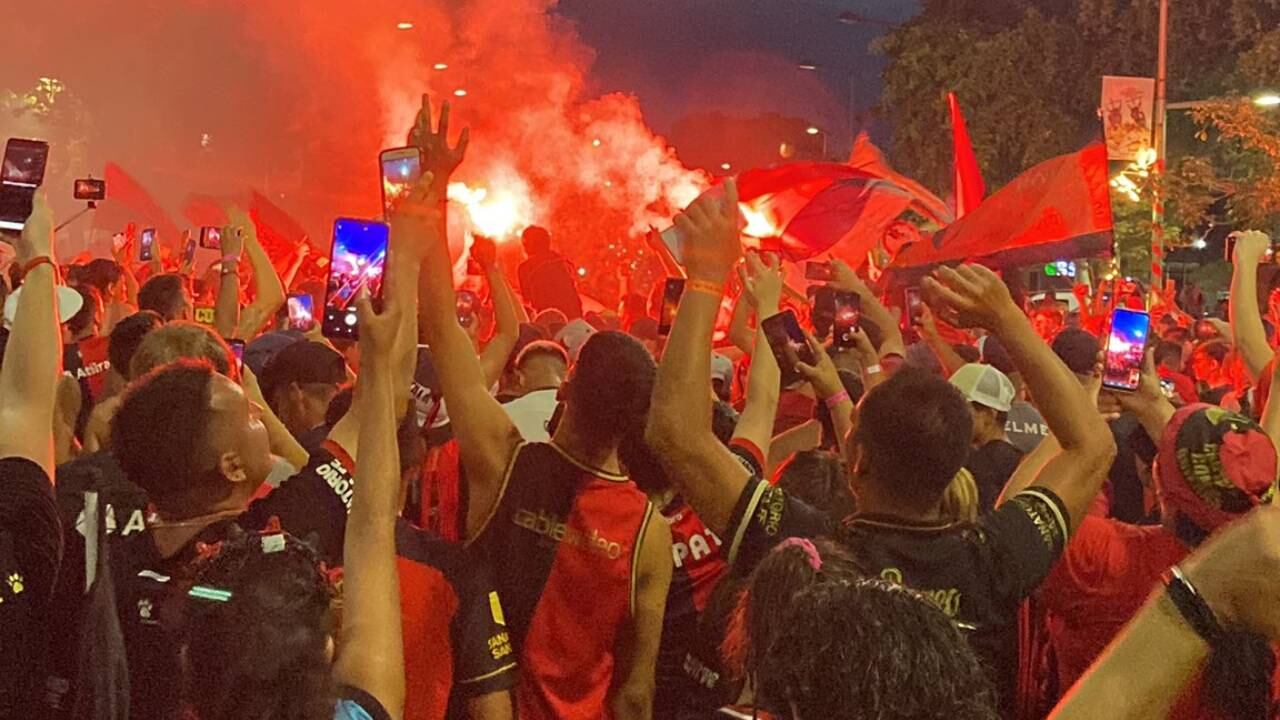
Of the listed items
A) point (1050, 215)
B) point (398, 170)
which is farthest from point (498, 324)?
point (1050, 215)

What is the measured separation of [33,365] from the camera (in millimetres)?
3057

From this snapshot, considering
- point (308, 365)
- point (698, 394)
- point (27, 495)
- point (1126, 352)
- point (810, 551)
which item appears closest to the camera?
point (810, 551)

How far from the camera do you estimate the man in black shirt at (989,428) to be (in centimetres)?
502

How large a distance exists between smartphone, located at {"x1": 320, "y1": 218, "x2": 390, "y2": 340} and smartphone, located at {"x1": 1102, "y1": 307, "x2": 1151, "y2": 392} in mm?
2559

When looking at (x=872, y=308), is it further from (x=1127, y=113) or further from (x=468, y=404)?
(x=1127, y=113)

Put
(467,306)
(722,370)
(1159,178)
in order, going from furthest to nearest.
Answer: (1159,178)
(467,306)
(722,370)

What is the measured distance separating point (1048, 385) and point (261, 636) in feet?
6.42

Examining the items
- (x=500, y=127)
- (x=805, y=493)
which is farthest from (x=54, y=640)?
(x=500, y=127)

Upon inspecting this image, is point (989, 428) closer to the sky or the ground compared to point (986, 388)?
closer to the ground

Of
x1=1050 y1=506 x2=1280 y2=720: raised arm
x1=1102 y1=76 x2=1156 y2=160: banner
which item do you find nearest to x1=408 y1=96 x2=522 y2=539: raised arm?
x1=1050 y1=506 x2=1280 y2=720: raised arm

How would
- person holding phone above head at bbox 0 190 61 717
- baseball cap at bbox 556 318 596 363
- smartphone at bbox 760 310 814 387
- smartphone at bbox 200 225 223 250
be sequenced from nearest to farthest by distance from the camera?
person holding phone above head at bbox 0 190 61 717 < smartphone at bbox 760 310 814 387 < baseball cap at bbox 556 318 596 363 < smartphone at bbox 200 225 223 250

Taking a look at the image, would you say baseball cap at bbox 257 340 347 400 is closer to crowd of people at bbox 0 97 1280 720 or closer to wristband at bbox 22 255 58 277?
crowd of people at bbox 0 97 1280 720

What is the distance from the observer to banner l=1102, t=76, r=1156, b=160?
20234 mm

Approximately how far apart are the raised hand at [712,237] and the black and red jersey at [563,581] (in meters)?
0.81
